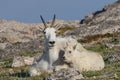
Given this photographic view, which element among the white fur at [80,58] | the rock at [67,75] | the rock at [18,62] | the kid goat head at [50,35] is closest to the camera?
the rock at [67,75]

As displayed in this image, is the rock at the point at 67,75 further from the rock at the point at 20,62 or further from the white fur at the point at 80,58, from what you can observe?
the rock at the point at 20,62

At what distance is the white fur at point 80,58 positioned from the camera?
23438 millimetres

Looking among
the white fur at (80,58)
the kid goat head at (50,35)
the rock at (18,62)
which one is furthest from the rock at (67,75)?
the rock at (18,62)

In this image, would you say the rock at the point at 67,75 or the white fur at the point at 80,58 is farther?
the white fur at the point at 80,58

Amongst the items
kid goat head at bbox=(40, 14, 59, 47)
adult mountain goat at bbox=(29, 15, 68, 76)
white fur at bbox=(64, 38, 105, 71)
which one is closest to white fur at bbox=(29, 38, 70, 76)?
adult mountain goat at bbox=(29, 15, 68, 76)

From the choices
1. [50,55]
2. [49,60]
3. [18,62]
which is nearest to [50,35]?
[50,55]

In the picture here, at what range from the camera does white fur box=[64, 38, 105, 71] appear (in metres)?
23.4

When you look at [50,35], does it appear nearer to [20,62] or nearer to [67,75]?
[67,75]

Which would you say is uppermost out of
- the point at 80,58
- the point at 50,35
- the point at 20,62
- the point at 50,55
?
the point at 50,35

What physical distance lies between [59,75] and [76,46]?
5.24m

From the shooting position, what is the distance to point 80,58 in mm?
23984

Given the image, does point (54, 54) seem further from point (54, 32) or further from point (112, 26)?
point (112, 26)

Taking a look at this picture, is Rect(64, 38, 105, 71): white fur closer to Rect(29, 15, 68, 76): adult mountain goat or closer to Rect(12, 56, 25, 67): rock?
Rect(29, 15, 68, 76): adult mountain goat

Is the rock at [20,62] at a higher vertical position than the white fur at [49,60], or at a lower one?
higher
